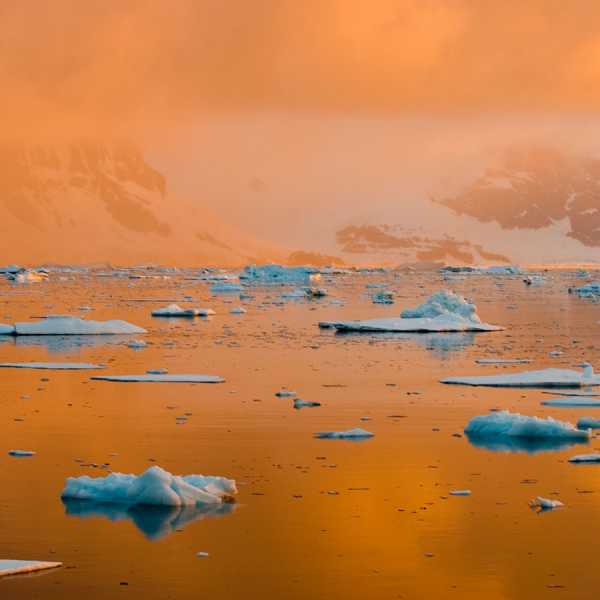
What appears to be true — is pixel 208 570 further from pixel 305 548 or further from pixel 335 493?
pixel 335 493

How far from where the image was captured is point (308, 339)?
33562 mm

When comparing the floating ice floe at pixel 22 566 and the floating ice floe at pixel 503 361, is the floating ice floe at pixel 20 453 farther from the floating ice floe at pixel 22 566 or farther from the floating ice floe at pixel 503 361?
the floating ice floe at pixel 503 361

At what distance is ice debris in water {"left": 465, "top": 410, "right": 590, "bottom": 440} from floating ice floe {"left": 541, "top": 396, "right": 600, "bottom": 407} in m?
2.55

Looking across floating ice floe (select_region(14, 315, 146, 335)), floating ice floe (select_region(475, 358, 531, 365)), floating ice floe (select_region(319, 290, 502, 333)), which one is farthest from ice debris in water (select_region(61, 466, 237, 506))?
floating ice floe (select_region(319, 290, 502, 333))

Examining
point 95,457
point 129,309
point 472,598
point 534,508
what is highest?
point 129,309

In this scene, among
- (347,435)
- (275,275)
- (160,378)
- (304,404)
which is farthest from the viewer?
(275,275)

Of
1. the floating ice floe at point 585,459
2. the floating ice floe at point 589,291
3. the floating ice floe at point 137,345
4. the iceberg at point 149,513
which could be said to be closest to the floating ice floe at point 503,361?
the floating ice floe at point 137,345

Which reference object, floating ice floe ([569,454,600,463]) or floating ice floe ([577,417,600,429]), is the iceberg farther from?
floating ice floe ([577,417,600,429])

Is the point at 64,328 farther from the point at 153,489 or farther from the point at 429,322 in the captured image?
the point at 153,489

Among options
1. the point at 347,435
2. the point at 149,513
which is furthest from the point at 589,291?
the point at 149,513

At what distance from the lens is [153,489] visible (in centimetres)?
1230

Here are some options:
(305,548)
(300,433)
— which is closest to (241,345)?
(300,433)

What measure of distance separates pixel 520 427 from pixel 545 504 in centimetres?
395

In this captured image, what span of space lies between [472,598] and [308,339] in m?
23.7
